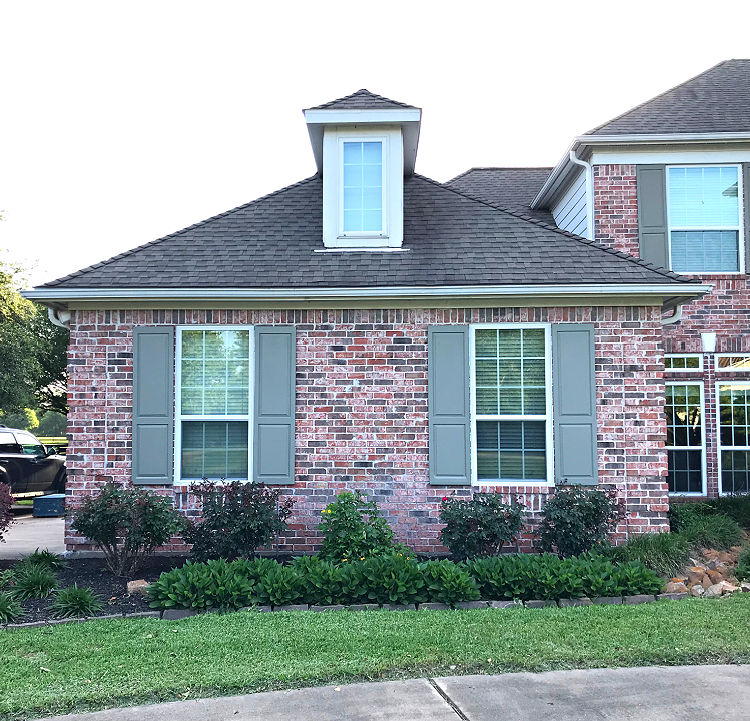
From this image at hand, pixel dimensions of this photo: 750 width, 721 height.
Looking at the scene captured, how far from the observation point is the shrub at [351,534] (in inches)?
282

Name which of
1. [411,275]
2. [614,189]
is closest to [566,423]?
[411,275]

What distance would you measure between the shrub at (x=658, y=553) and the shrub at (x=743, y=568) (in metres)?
0.48

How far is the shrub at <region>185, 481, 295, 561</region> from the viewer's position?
7.38m

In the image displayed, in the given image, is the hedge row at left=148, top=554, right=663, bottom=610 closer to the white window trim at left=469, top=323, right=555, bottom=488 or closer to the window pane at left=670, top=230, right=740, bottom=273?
the white window trim at left=469, top=323, right=555, bottom=488

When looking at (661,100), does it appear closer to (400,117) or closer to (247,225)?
(400,117)

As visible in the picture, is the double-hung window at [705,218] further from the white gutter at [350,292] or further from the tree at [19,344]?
the tree at [19,344]

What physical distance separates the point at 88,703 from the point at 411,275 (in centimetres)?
562

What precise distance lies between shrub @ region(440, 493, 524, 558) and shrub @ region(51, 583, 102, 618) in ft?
11.3

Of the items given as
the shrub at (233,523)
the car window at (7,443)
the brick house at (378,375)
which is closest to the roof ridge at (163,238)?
the brick house at (378,375)

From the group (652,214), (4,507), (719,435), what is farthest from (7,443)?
(719,435)

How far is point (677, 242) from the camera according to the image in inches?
413

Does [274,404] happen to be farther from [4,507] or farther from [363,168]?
[363,168]

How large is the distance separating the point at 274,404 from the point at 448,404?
2.00 meters

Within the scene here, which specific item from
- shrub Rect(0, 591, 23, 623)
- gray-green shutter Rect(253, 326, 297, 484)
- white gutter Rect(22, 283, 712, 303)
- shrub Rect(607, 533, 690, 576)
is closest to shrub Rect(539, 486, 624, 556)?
shrub Rect(607, 533, 690, 576)
